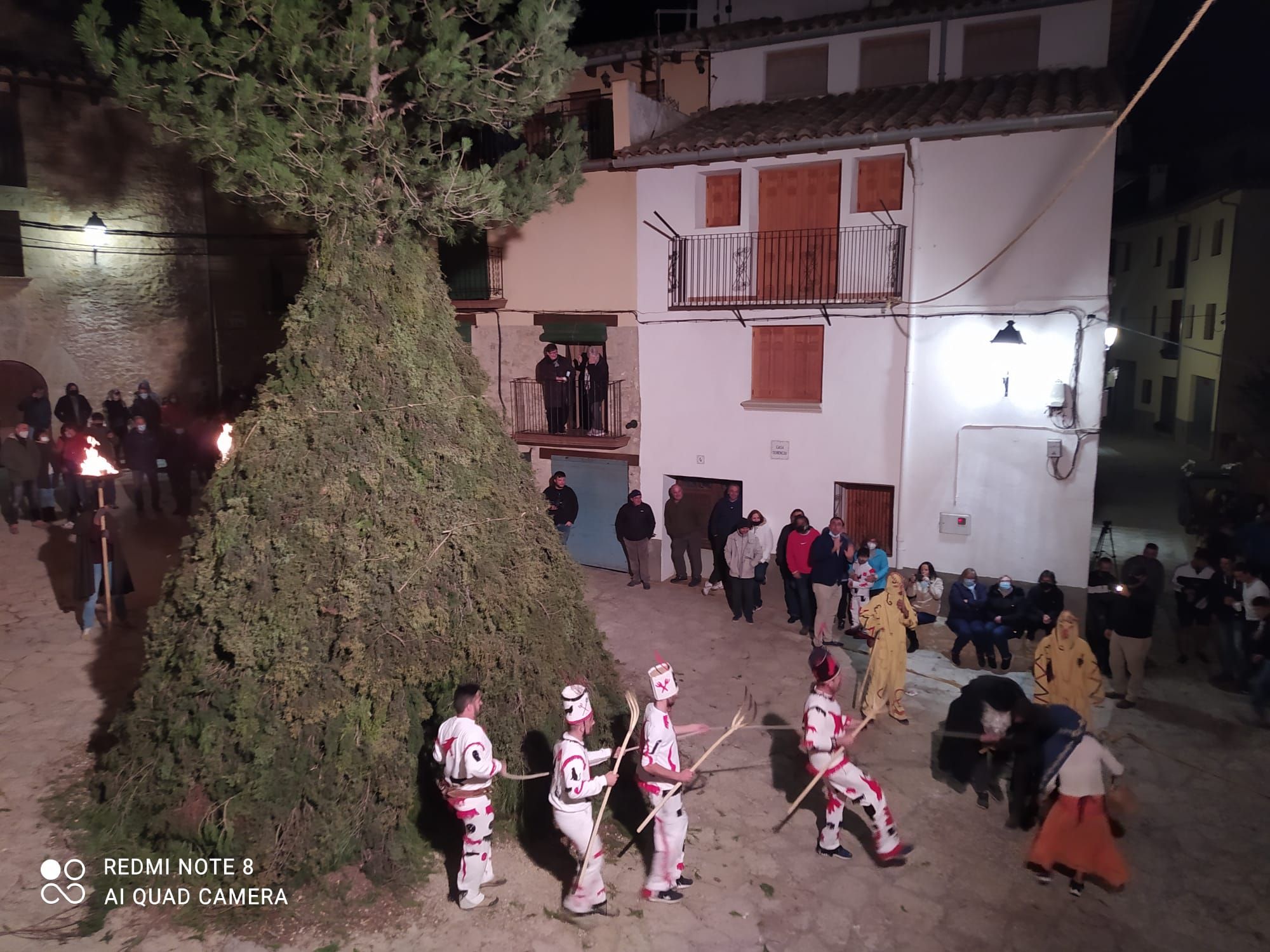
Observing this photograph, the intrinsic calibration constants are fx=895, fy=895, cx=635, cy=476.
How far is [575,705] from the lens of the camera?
20.4 feet

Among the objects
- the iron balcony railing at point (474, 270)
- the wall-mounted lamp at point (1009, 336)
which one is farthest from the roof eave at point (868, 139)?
the iron balcony railing at point (474, 270)

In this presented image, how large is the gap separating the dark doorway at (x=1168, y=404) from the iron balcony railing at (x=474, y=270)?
74.6ft

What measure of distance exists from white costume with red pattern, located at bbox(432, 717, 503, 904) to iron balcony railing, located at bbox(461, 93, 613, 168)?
12217mm

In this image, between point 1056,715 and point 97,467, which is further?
point 97,467

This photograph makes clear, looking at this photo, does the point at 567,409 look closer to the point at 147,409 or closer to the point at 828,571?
the point at 828,571

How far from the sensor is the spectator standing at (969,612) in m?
11.4

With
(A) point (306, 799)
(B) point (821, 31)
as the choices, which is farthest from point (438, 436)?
(B) point (821, 31)

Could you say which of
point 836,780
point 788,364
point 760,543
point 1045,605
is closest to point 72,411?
point 760,543

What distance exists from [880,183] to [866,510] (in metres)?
5.16

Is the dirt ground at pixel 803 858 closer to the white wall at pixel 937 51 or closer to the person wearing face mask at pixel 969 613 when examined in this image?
the person wearing face mask at pixel 969 613

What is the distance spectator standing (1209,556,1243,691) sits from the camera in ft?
34.5

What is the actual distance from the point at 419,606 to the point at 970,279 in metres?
9.86

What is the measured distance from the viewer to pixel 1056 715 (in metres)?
7.23

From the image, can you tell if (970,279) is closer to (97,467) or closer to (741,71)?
(741,71)
